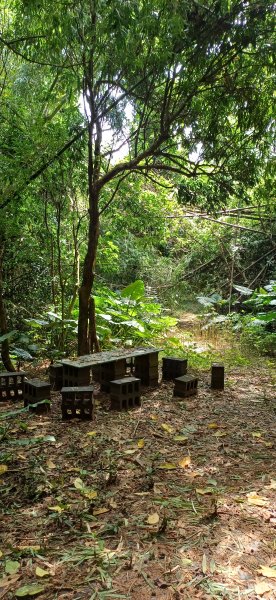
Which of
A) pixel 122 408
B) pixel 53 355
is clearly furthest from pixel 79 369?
pixel 53 355

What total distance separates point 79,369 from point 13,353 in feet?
5.10

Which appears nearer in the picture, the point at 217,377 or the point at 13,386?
the point at 13,386

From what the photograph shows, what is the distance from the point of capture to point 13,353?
5.03 metres

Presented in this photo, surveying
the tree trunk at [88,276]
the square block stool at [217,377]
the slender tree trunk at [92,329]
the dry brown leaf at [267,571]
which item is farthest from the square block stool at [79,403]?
the dry brown leaf at [267,571]

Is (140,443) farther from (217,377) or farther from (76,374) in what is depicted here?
(217,377)

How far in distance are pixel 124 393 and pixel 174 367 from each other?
114 cm

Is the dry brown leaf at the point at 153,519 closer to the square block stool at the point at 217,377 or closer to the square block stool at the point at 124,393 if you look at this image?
the square block stool at the point at 124,393

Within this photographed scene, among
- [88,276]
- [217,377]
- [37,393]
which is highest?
[88,276]

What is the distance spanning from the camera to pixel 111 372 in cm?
412

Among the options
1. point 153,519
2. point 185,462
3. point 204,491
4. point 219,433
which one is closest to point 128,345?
point 219,433

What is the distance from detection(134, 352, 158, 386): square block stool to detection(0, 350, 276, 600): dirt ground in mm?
875

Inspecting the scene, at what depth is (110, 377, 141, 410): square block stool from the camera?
12.1 feet

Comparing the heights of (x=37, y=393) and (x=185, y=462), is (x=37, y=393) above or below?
above

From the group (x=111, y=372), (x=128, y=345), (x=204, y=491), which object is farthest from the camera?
(x=128, y=345)
